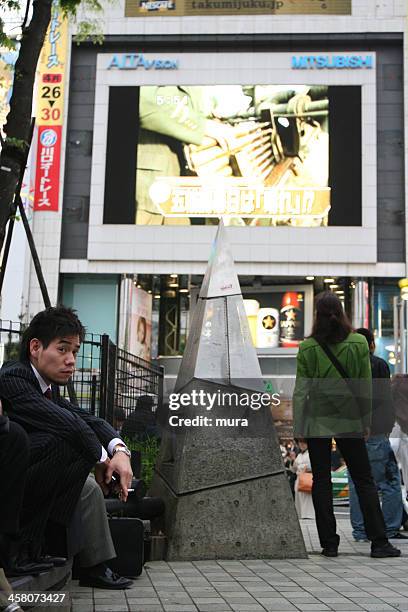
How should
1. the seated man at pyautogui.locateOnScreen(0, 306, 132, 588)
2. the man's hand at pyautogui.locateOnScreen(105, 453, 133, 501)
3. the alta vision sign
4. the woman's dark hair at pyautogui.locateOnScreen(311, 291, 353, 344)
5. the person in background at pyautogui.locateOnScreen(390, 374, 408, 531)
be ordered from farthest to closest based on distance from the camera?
the alta vision sign < the person in background at pyautogui.locateOnScreen(390, 374, 408, 531) < the woman's dark hair at pyautogui.locateOnScreen(311, 291, 353, 344) < the man's hand at pyautogui.locateOnScreen(105, 453, 133, 501) < the seated man at pyautogui.locateOnScreen(0, 306, 132, 588)

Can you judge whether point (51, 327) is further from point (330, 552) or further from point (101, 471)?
point (330, 552)

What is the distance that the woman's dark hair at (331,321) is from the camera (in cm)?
600

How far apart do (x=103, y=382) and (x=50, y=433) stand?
12.8 feet

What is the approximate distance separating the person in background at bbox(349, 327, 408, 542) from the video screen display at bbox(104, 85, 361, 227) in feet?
83.7

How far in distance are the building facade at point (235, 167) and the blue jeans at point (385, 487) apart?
24823 mm

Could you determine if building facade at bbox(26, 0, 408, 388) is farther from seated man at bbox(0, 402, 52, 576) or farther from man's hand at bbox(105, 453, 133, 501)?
seated man at bbox(0, 402, 52, 576)

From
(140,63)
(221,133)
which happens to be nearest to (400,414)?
(221,133)

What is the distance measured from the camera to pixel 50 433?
10.4 ft

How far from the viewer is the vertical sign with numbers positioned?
108 ft

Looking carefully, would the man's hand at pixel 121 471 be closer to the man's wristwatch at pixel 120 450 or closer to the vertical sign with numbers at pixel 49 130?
the man's wristwatch at pixel 120 450

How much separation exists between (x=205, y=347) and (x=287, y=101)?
28001mm

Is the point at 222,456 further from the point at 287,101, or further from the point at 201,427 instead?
the point at 287,101

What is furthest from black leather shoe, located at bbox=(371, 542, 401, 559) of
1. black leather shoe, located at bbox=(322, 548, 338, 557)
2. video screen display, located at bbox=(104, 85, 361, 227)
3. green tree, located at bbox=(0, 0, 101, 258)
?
video screen display, located at bbox=(104, 85, 361, 227)

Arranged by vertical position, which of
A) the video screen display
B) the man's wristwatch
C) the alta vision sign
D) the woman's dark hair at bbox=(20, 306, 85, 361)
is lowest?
the man's wristwatch
